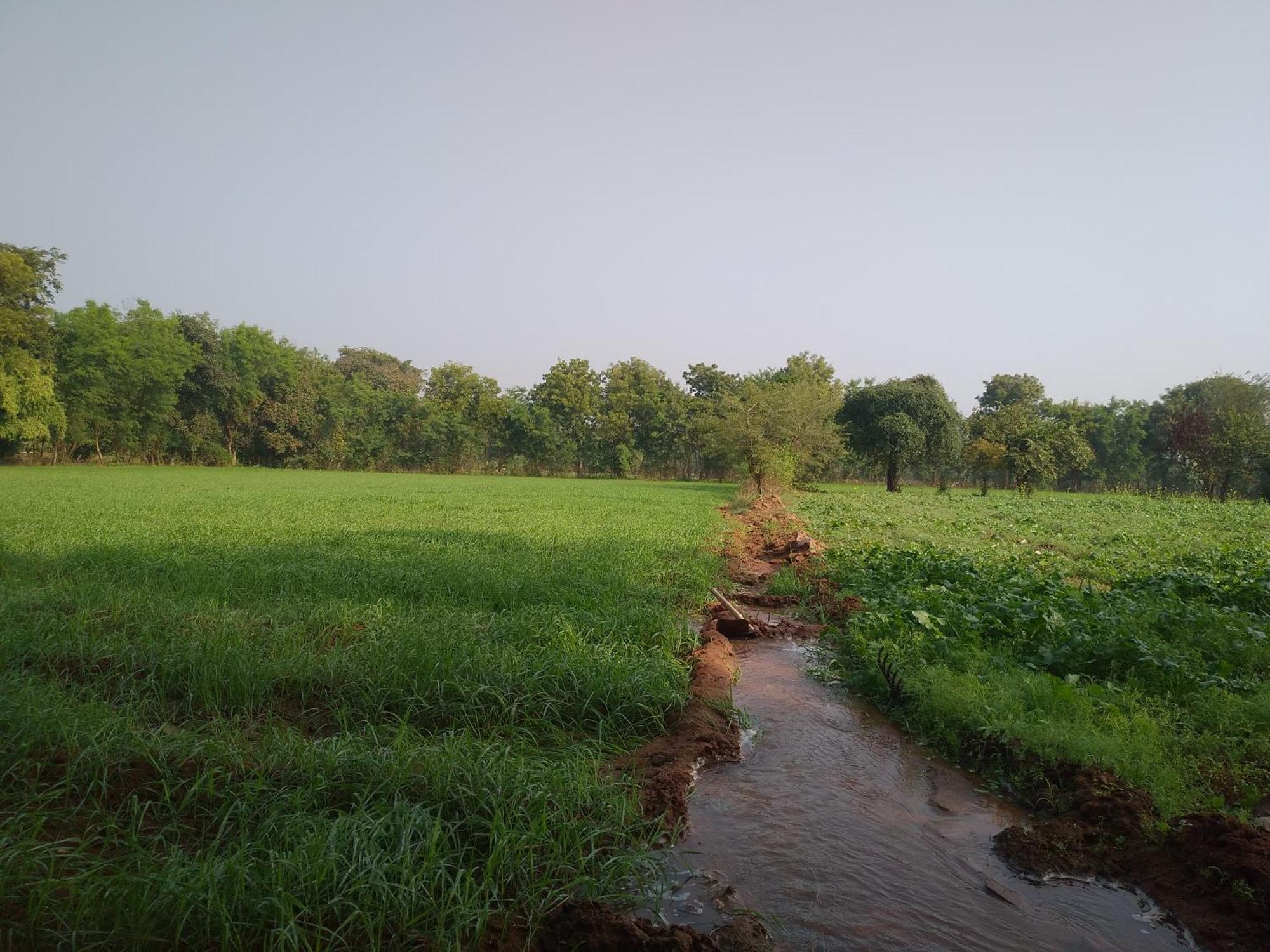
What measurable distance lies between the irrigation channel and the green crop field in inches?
24.9

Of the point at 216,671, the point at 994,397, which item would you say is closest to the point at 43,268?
the point at 216,671

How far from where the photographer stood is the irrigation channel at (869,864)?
3.03 m

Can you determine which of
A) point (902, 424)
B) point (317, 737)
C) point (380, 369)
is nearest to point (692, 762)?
point (317, 737)

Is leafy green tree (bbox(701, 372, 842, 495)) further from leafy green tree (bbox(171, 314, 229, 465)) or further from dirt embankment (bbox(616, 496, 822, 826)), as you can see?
leafy green tree (bbox(171, 314, 229, 465))

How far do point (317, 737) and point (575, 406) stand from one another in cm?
5778

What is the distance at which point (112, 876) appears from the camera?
2.73 meters

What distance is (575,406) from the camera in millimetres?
61625

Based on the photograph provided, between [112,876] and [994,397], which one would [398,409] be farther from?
[112,876]

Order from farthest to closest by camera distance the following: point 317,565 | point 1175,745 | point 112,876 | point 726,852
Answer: point 317,565, point 1175,745, point 726,852, point 112,876

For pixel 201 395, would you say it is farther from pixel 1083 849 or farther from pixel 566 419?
pixel 1083 849

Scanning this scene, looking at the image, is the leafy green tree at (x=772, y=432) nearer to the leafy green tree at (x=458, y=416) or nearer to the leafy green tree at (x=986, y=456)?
the leafy green tree at (x=986, y=456)

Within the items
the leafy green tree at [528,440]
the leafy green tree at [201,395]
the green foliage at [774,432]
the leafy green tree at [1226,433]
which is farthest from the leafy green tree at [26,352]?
the leafy green tree at [1226,433]

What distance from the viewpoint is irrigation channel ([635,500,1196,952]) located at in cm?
303

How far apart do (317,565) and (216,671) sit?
434cm
